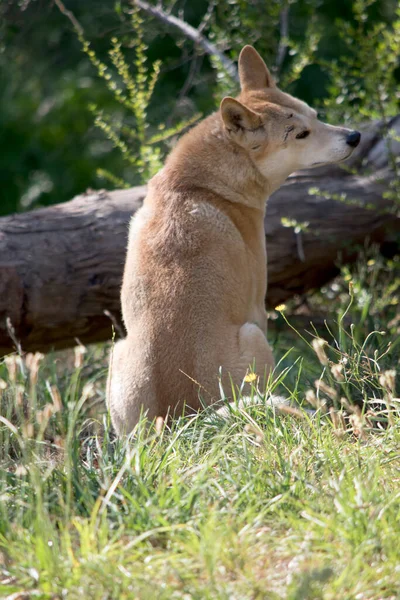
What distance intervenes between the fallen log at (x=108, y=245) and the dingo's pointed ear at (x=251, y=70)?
1.18 m

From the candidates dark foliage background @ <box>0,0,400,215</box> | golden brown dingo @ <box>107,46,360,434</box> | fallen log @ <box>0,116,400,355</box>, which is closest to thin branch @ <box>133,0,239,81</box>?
dark foliage background @ <box>0,0,400,215</box>

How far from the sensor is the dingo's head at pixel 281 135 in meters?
4.95

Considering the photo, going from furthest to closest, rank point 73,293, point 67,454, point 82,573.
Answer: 1. point 73,293
2. point 67,454
3. point 82,573

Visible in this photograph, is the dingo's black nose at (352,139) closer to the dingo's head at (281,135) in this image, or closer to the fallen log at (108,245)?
the dingo's head at (281,135)

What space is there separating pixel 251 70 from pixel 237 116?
634 millimetres

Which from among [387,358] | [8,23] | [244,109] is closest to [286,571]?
[387,358]

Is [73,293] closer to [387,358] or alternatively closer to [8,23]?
[387,358]

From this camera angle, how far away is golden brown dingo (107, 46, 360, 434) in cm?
438

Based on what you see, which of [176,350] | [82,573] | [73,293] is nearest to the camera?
[82,573]

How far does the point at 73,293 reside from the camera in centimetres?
580

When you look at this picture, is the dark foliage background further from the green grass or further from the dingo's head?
the green grass

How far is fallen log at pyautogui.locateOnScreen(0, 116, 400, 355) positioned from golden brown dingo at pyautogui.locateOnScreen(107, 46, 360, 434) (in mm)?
862

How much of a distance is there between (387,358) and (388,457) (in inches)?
65.6

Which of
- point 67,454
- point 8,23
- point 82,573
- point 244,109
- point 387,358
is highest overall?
point 8,23
